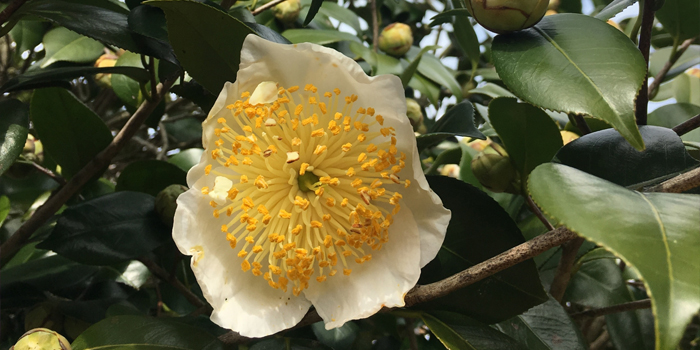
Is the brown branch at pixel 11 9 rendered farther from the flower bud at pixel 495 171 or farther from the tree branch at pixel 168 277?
the flower bud at pixel 495 171

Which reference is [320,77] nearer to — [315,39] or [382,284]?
[382,284]

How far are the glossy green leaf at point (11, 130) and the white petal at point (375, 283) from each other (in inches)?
15.3

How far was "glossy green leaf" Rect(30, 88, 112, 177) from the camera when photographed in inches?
31.0

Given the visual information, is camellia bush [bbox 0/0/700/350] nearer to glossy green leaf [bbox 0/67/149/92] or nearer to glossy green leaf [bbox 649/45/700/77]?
glossy green leaf [bbox 0/67/149/92]

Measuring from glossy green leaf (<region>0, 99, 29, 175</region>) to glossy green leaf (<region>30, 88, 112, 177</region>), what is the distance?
0.14m

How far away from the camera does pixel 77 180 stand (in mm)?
768

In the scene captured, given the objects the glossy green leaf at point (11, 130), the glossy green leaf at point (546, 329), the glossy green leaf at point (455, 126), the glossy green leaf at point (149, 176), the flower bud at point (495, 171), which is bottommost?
the glossy green leaf at point (149, 176)

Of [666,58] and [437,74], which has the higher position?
[666,58]

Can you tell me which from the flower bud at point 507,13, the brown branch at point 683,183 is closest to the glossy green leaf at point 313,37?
the flower bud at point 507,13

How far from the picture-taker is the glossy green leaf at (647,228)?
0.91 feet

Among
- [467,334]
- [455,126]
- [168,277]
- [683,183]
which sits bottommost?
[168,277]

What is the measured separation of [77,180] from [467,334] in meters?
0.63

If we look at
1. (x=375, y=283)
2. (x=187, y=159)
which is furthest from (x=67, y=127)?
(x=375, y=283)

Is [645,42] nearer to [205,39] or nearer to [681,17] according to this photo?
[681,17]
